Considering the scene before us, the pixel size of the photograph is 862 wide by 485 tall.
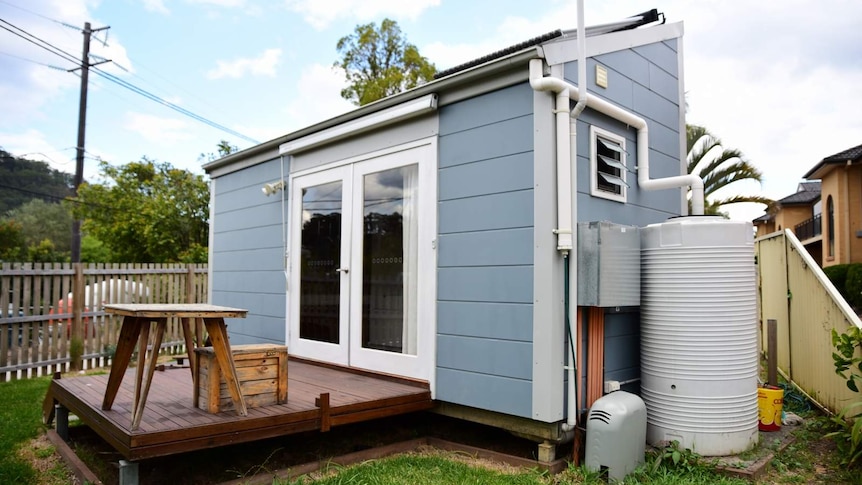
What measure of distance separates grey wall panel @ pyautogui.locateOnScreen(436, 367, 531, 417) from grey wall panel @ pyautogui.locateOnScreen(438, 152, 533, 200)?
115 centimetres

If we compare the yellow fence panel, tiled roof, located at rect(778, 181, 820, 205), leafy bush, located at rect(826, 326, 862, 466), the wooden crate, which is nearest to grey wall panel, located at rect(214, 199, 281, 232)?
the wooden crate

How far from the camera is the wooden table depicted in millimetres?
2664

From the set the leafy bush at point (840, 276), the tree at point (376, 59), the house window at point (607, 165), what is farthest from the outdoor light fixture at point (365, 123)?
the tree at point (376, 59)

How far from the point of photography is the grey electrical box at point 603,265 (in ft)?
10.7

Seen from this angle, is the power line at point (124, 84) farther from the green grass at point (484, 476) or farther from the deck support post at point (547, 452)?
the deck support post at point (547, 452)

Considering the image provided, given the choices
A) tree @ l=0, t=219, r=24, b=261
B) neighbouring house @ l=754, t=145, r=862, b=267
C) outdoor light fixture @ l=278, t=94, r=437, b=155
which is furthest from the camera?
tree @ l=0, t=219, r=24, b=261

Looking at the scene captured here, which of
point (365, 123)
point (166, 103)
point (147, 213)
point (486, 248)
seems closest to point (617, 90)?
point (486, 248)

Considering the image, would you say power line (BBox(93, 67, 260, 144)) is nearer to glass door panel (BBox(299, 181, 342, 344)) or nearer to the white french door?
glass door panel (BBox(299, 181, 342, 344))

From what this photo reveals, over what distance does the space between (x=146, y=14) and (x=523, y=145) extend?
1513cm

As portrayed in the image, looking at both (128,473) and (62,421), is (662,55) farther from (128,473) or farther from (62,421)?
(62,421)

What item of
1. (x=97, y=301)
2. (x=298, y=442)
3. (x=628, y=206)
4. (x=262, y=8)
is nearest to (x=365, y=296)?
(x=298, y=442)

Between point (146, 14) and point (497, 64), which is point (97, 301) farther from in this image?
point (146, 14)

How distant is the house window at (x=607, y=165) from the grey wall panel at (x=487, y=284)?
75cm

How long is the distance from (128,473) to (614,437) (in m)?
2.44
